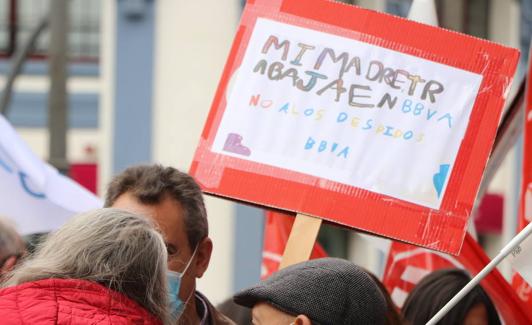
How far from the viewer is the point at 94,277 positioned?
2.75m

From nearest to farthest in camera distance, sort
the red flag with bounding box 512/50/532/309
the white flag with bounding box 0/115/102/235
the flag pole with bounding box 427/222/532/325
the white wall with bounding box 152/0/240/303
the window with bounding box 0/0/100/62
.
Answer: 1. the flag pole with bounding box 427/222/532/325
2. the red flag with bounding box 512/50/532/309
3. the white flag with bounding box 0/115/102/235
4. the white wall with bounding box 152/0/240/303
5. the window with bounding box 0/0/100/62

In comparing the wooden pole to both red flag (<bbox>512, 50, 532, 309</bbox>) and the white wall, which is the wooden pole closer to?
red flag (<bbox>512, 50, 532, 309</bbox>)

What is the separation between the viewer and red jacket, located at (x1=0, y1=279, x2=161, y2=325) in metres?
2.65

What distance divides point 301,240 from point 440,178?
1.44 ft

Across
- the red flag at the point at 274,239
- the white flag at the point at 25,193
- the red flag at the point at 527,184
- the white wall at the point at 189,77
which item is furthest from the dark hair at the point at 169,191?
the white wall at the point at 189,77

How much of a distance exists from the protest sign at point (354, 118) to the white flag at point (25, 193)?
6.55ft

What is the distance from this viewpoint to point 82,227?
2834 mm

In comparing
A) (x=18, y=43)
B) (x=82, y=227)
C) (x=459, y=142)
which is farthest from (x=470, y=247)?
(x=18, y=43)

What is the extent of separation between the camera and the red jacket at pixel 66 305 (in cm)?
265

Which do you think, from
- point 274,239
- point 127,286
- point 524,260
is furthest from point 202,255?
point 274,239

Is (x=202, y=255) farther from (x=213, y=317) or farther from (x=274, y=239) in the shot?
(x=274, y=239)

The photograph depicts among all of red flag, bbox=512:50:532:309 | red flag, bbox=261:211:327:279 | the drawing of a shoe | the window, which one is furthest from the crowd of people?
the window

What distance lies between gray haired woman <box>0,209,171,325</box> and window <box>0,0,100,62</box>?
11135 millimetres

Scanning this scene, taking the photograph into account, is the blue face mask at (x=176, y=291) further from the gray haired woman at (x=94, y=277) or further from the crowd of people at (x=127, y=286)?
the gray haired woman at (x=94, y=277)
